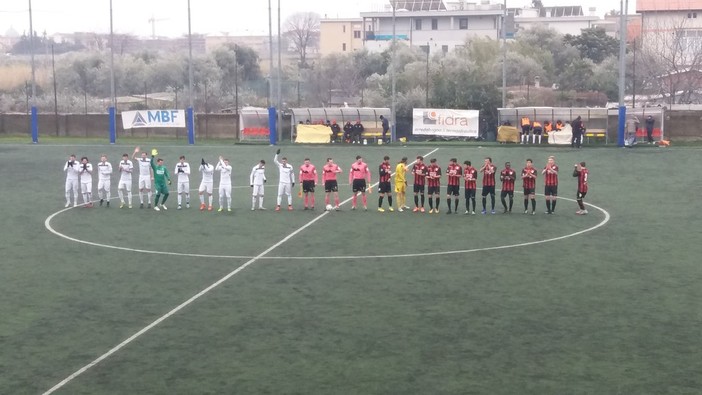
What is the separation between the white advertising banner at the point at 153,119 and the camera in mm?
59969

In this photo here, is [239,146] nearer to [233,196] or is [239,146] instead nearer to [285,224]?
[233,196]

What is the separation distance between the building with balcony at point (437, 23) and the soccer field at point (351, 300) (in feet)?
261

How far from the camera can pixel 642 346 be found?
16047mm

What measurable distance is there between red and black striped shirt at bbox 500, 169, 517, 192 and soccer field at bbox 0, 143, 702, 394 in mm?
1247

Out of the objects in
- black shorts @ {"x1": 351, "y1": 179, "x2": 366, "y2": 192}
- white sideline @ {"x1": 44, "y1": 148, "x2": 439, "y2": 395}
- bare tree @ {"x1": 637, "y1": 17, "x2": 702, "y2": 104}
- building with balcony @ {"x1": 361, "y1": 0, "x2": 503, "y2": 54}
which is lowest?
white sideline @ {"x1": 44, "y1": 148, "x2": 439, "y2": 395}

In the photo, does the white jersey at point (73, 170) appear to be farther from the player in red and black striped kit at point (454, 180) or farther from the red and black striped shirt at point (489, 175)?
the red and black striped shirt at point (489, 175)

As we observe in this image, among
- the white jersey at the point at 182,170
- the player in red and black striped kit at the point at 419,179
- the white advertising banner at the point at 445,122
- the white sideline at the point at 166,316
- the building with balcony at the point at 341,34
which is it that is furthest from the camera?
the building with balcony at the point at 341,34

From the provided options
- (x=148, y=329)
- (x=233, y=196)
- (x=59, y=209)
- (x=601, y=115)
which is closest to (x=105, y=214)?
(x=59, y=209)

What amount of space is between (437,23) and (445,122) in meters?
56.4

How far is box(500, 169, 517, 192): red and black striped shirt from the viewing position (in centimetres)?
3005

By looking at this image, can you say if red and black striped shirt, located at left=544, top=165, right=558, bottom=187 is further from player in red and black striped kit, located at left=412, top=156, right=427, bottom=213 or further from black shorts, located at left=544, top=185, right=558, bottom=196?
player in red and black striped kit, located at left=412, top=156, right=427, bottom=213

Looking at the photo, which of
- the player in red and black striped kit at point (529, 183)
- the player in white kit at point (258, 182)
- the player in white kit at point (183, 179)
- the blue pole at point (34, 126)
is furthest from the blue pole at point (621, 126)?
the blue pole at point (34, 126)

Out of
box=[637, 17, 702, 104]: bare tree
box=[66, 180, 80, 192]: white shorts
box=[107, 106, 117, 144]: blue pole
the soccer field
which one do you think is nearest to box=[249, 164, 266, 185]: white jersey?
the soccer field

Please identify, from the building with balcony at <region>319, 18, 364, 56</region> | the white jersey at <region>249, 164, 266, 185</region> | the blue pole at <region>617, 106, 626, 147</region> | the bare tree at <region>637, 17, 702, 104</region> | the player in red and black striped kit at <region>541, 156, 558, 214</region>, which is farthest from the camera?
the building with balcony at <region>319, 18, 364, 56</region>
